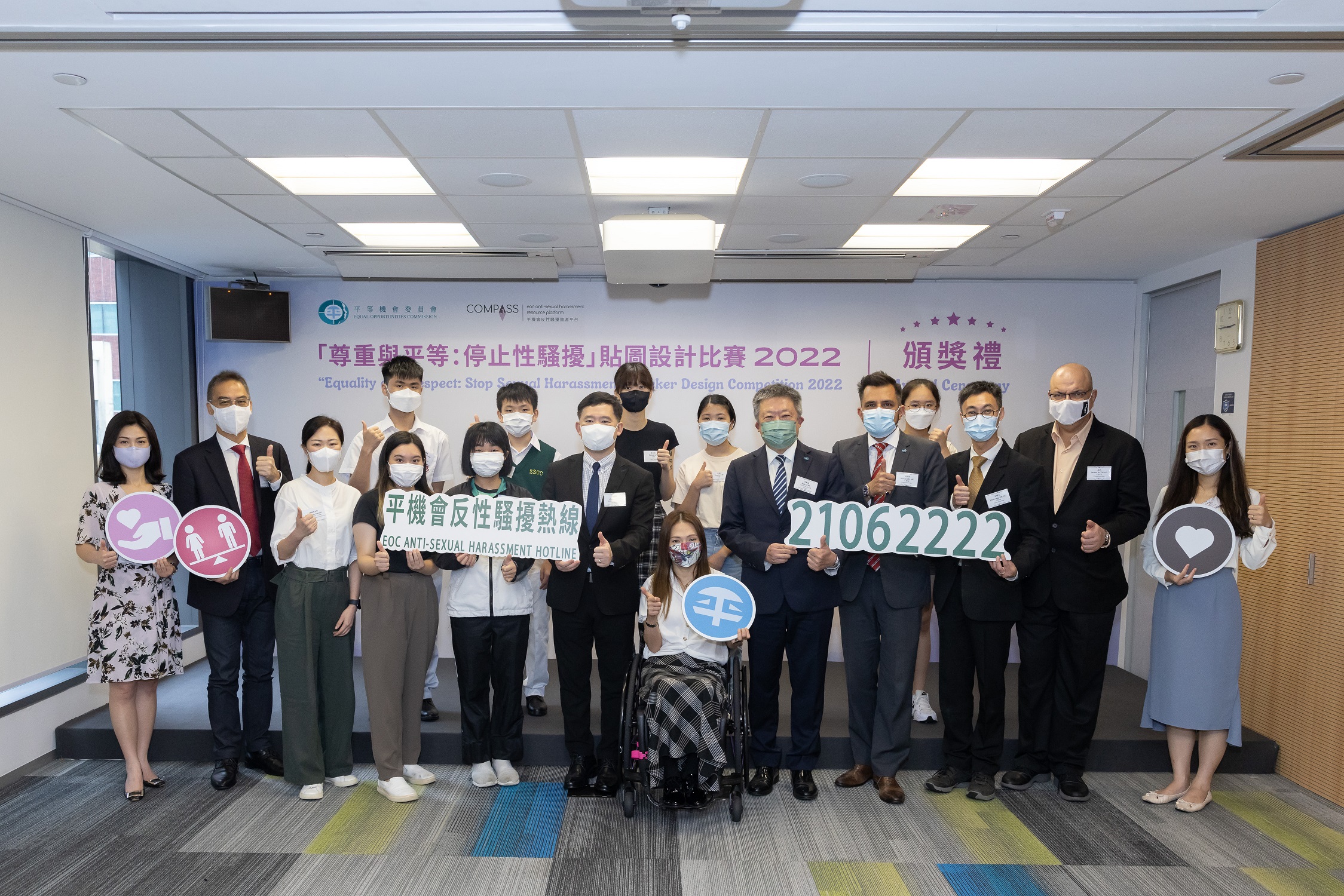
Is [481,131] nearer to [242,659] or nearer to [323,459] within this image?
[323,459]

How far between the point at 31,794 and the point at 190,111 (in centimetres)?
325

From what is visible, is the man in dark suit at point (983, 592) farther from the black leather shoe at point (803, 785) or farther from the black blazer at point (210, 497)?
the black blazer at point (210, 497)

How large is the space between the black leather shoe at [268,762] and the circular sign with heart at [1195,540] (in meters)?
4.30

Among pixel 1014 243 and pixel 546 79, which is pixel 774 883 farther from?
pixel 1014 243

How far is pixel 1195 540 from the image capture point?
349 cm

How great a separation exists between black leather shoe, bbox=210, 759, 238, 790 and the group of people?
13 millimetres

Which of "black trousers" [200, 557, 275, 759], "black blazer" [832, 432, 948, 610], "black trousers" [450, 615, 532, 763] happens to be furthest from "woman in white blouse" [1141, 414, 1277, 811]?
"black trousers" [200, 557, 275, 759]

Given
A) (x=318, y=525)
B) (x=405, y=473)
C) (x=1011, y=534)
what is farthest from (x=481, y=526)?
(x=1011, y=534)

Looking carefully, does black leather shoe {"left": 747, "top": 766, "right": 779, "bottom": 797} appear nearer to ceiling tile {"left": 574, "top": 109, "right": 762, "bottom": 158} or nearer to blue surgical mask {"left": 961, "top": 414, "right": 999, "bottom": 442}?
blue surgical mask {"left": 961, "top": 414, "right": 999, "bottom": 442}

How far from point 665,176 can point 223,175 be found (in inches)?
78.8

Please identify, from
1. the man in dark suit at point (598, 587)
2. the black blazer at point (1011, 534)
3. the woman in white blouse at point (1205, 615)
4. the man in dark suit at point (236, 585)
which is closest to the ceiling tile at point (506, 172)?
the man in dark suit at point (598, 587)

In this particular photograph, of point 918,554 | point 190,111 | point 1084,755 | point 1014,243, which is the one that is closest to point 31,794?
point 190,111

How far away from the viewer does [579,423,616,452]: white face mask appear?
3.54m

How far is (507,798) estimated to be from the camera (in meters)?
3.62
